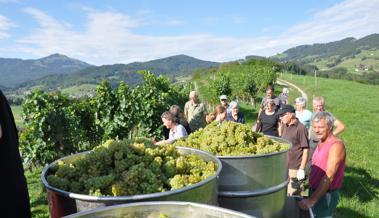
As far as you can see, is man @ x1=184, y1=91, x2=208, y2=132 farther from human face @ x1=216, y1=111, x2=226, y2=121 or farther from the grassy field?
the grassy field

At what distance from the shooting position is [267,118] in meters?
7.41

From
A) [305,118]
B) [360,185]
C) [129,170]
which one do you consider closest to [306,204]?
[129,170]

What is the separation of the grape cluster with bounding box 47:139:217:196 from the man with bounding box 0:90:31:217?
0.25 metres

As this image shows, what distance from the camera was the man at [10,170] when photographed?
2.39m

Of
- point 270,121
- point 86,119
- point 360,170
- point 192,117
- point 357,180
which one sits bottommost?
point 360,170

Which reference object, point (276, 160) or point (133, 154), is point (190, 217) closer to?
point (133, 154)

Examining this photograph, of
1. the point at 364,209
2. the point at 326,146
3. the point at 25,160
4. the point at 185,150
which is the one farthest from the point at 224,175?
the point at 25,160

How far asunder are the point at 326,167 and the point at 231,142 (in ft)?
4.50

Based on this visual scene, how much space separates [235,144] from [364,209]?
4601 mm

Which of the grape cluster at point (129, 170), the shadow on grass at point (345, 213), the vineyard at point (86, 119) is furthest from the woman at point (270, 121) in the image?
the vineyard at point (86, 119)

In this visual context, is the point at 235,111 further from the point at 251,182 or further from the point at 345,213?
the point at 251,182

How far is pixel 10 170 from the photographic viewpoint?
7.95 feet

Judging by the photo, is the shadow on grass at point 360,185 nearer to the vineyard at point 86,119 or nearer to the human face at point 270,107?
the human face at point 270,107

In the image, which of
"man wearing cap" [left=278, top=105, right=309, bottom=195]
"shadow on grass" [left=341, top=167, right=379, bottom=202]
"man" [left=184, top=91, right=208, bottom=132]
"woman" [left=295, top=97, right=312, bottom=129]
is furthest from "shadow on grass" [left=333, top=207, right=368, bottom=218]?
"man" [left=184, top=91, right=208, bottom=132]
